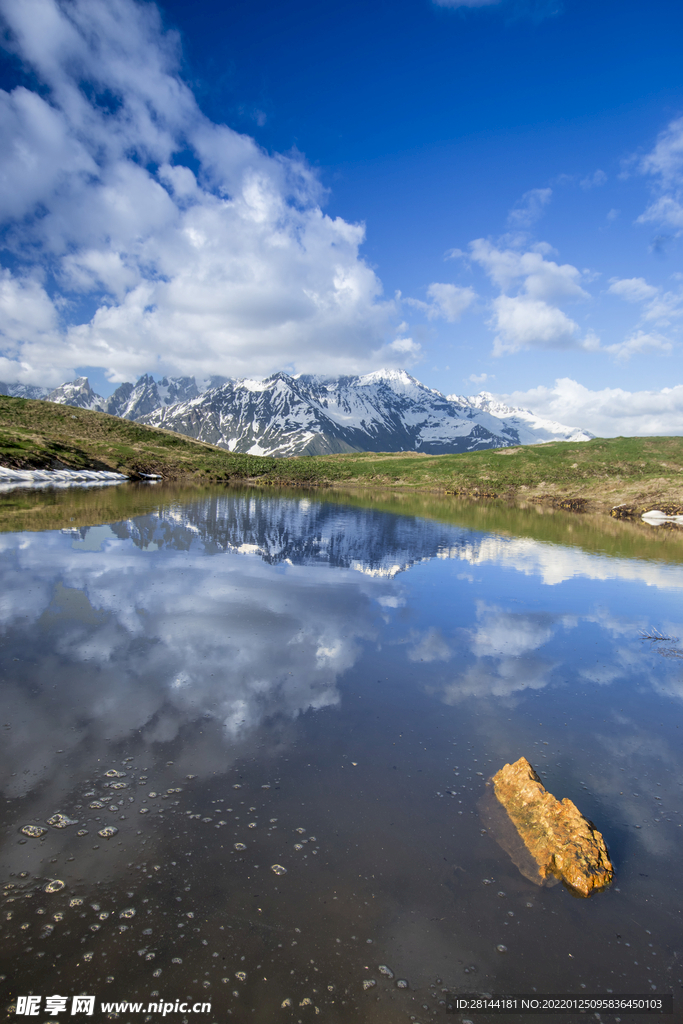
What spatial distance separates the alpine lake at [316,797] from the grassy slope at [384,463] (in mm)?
79633

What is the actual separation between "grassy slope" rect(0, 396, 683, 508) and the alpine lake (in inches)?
3135

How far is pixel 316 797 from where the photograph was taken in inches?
344

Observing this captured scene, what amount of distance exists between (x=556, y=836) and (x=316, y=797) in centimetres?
433

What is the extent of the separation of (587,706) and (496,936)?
8.28 meters

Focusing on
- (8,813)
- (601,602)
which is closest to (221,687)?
(8,813)

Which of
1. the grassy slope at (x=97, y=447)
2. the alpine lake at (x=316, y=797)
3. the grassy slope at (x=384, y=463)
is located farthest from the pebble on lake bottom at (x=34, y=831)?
the grassy slope at (x=384, y=463)

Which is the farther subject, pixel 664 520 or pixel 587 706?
pixel 664 520

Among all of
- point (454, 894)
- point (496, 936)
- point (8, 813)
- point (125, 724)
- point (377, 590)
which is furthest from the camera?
point (377, 590)

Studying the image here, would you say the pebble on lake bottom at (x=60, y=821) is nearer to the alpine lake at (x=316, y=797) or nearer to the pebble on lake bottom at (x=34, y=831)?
the alpine lake at (x=316, y=797)

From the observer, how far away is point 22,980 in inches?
209

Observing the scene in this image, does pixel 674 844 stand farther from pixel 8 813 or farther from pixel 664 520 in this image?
pixel 664 520

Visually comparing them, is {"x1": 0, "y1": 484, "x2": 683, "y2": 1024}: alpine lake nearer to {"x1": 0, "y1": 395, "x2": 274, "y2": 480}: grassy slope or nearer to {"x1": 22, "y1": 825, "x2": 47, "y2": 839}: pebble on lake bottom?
{"x1": 22, "y1": 825, "x2": 47, "y2": 839}: pebble on lake bottom

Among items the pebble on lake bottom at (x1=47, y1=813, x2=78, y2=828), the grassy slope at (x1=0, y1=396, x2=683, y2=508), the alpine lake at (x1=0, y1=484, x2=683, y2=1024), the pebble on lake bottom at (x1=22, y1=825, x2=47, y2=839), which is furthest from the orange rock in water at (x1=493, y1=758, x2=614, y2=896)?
the grassy slope at (x1=0, y1=396, x2=683, y2=508)

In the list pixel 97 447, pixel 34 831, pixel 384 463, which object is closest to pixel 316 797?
pixel 34 831
